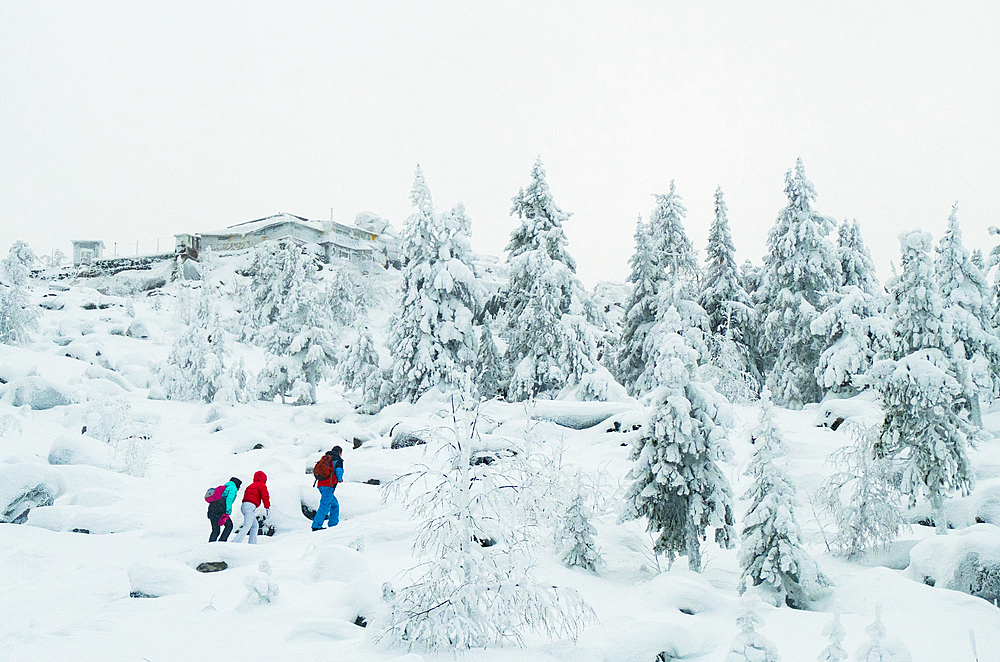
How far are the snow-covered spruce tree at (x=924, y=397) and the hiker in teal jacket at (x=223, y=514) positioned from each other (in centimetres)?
1146

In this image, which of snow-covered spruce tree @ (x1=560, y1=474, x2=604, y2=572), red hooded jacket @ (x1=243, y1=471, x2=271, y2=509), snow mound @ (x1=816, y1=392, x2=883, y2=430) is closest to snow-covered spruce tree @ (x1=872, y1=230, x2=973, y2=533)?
snow-covered spruce tree @ (x1=560, y1=474, x2=604, y2=572)

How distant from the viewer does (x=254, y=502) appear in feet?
37.7

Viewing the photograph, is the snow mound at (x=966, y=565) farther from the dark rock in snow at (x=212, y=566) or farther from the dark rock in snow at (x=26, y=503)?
the dark rock in snow at (x=26, y=503)

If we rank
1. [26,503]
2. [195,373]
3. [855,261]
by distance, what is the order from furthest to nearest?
[195,373], [855,261], [26,503]

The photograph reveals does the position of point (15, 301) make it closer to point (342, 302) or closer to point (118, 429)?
Result: point (342, 302)

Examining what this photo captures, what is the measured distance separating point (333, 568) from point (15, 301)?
3815 centimetres

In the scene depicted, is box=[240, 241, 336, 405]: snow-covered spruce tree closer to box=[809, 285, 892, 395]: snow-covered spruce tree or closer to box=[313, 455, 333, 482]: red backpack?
box=[313, 455, 333, 482]: red backpack

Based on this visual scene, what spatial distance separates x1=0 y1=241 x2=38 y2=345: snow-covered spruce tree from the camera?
36.2 meters

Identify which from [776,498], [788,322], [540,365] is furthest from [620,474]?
[788,322]

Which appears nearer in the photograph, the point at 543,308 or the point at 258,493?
the point at 258,493

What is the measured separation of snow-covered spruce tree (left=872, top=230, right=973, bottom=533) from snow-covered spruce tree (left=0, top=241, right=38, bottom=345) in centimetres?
4036

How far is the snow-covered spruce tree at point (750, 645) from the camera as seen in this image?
16.4ft

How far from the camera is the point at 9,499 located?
11.7 meters

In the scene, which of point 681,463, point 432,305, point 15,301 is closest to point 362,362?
point 432,305
